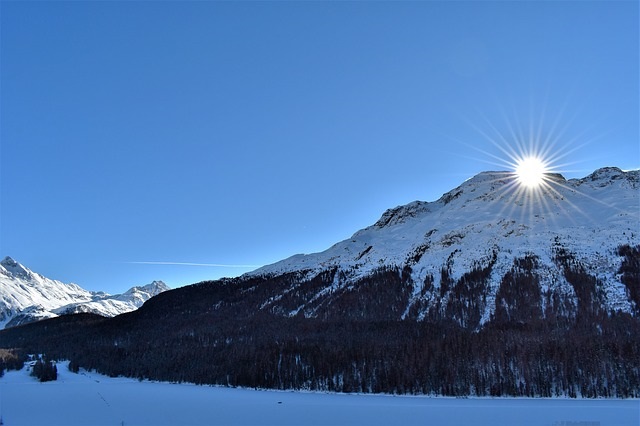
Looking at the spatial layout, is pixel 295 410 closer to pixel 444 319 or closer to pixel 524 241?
pixel 444 319

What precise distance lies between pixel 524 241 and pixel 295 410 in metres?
115

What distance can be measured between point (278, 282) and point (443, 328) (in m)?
91.4

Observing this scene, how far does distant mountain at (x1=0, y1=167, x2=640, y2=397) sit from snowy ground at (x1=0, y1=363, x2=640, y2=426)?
1119cm

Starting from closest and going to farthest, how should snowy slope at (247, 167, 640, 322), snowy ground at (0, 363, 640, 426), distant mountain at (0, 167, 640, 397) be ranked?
snowy ground at (0, 363, 640, 426)
distant mountain at (0, 167, 640, 397)
snowy slope at (247, 167, 640, 322)

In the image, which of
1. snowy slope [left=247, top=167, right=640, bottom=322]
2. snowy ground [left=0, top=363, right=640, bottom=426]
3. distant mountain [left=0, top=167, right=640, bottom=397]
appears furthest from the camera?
snowy slope [left=247, top=167, right=640, bottom=322]

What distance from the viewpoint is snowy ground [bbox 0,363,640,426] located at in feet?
155

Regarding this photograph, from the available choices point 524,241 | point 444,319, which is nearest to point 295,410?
point 444,319

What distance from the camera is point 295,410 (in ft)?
183

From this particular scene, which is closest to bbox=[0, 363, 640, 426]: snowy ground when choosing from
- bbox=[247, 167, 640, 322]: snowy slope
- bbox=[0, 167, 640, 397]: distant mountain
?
Result: bbox=[0, 167, 640, 397]: distant mountain

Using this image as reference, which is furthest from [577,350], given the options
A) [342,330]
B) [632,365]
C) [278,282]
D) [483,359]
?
[278,282]

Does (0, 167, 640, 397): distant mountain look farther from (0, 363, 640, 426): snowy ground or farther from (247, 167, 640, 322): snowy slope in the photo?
(0, 363, 640, 426): snowy ground

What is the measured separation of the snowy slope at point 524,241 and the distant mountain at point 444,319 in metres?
0.63

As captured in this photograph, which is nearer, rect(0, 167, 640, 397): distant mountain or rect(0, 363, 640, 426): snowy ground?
rect(0, 363, 640, 426): snowy ground

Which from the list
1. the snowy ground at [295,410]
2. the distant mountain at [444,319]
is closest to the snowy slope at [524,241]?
the distant mountain at [444,319]
